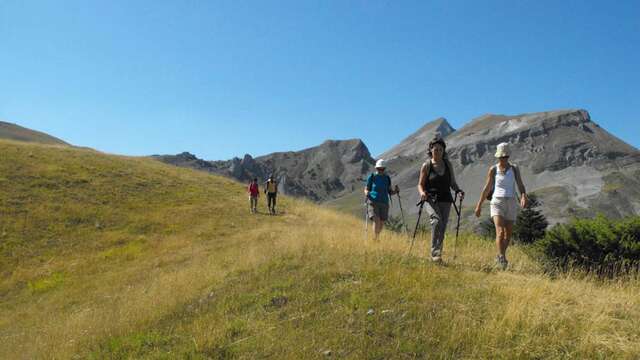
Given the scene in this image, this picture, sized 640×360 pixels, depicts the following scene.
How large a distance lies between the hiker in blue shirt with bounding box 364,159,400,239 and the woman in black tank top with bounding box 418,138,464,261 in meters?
2.54

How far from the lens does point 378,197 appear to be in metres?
11.1

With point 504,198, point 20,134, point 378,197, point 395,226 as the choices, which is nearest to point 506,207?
point 504,198

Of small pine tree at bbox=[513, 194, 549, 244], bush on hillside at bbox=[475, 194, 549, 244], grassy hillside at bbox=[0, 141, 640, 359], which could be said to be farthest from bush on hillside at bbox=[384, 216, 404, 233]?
grassy hillside at bbox=[0, 141, 640, 359]

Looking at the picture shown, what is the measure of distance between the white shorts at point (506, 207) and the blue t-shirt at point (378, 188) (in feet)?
10.3

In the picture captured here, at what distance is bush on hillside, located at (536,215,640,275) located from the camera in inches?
348

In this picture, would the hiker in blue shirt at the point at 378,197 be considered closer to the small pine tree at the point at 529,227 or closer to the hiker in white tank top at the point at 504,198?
the hiker in white tank top at the point at 504,198

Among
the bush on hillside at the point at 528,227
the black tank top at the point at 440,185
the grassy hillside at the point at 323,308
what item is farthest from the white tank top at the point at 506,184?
the bush on hillside at the point at 528,227

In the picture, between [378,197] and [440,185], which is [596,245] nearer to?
[440,185]

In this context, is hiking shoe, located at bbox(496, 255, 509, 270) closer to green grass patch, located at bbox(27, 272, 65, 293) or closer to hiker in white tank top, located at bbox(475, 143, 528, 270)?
hiker in white tank top, located at bbox(475, 143, 528, 270)

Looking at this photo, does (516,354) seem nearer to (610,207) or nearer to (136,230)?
(136,230)

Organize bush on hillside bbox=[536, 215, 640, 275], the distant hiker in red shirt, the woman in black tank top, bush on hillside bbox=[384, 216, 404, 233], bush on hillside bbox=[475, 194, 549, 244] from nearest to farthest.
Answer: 1. the woman in black tank top
2. bush on hillside bbox=[536, 215, 640, 275]
3. bush on hillside bbox=[384, 216, 404, 233]
4. bush on hillside bbox=[475, 194, 549, 244]
5. the distant hiker in red shirt

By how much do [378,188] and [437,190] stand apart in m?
2.77

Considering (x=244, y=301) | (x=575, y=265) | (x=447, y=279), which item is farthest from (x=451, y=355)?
(x=575, y=265)

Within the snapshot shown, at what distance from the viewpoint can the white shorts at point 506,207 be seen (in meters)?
8.28
